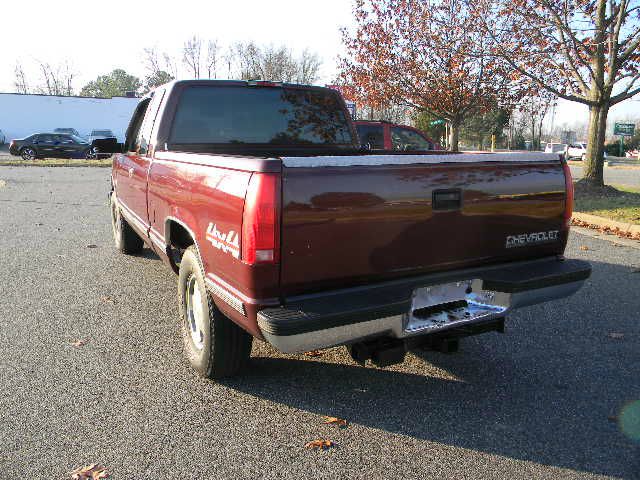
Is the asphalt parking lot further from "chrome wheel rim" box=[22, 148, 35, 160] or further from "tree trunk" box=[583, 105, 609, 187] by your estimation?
"chrome wheel rim" box=[22, 148, 35, 160]

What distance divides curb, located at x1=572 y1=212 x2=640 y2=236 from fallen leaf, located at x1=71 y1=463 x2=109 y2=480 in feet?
28.2

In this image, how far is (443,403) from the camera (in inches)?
131

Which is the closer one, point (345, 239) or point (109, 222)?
point (345, 239)

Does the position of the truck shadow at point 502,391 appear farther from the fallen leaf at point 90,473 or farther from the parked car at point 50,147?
the parked car at point 50,147

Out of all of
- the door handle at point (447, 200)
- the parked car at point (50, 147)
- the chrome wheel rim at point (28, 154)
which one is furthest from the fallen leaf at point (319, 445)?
the chrome wheel rim at point (28, 154)

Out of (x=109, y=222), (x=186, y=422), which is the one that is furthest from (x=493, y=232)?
(x=109, y=222)

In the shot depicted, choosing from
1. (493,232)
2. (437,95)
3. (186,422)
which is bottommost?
(186,422)

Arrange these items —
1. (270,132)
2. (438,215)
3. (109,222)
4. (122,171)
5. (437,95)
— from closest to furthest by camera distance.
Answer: (438,215) < (270,132) < (122,171) < (109,222) < (437,95)

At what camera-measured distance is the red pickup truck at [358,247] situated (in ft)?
8.74

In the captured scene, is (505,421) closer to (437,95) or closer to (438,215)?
(438,215)

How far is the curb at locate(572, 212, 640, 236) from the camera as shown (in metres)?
8.72

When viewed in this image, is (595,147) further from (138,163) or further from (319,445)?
(319,445)

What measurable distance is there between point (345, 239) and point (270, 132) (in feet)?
7.34

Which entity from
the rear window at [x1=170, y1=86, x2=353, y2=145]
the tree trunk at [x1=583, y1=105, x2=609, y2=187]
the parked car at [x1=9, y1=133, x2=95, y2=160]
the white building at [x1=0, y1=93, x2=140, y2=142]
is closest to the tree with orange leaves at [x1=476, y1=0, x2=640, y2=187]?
the tree trunk at [x1=583, y1=105, x2=609, y2=187]
